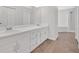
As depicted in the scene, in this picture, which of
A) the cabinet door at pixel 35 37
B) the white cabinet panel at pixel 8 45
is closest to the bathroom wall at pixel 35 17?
the cabinet door at pixel 35 37

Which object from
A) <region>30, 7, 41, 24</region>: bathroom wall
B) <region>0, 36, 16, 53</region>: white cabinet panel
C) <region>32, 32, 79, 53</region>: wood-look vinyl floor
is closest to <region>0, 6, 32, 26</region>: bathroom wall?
<region>30, 7, 41, 24</region>: bathroom wall

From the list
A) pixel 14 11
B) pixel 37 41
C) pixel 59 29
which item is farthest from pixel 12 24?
pixel 59 29

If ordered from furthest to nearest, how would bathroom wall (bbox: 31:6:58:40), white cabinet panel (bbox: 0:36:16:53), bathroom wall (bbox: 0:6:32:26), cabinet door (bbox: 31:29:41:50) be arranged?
cabinet door (bbox: 31:29:41:50)
bathroom wall (bbox: 31:6:58:40)
bathroom wall (bbox: 0:6:32:26)
white cabinet panel (bbox: 0:36:16:53)

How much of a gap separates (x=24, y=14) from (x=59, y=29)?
1.89 ft

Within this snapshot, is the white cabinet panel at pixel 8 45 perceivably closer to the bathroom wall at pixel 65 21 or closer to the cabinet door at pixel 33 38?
the cabinet door at pixel 33 38

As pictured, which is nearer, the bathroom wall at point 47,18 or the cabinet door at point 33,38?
the bathroom wall at point 47,18

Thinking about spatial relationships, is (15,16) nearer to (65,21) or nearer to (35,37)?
(35,37)

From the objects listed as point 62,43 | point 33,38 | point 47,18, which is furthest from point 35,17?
point 62,43

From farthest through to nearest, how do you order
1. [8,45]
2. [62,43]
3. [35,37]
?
1. [35,37]
2. [62,43]
3. [8,45]

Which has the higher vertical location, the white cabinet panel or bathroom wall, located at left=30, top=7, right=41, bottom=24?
bathroom wall, located at left=30, top=7, right=41, bottom=24

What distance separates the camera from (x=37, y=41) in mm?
1588

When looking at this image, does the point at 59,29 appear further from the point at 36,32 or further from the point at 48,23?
the point at 36,32

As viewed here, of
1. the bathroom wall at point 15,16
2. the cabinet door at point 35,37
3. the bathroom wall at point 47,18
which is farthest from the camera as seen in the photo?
the cabinet door at point 35,37

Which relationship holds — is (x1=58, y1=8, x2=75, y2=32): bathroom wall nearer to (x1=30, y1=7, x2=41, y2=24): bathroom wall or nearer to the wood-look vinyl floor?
the wood-look vinyl floor
